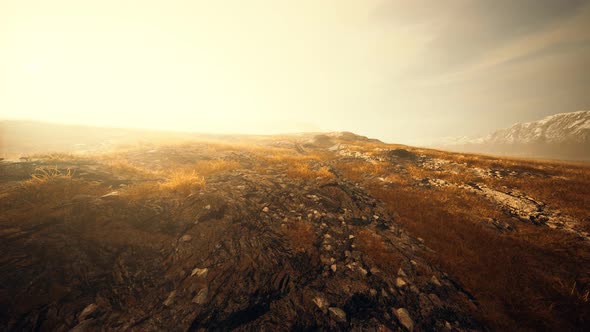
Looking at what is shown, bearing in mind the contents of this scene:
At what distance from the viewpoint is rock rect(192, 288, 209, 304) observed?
175 inches

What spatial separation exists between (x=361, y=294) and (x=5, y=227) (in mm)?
9133

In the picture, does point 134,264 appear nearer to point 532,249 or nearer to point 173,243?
point 173,243

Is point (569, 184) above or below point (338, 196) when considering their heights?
above

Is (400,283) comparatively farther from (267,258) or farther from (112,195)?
(112,195)

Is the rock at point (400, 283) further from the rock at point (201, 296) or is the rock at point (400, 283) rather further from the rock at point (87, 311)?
the rock at point (87, 311)

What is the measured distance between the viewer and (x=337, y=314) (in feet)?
14.8

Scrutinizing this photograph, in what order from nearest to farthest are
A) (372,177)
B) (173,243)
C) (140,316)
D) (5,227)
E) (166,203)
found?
(140,316) < (5,227) < (173,243) < (166,203) < (372,177)

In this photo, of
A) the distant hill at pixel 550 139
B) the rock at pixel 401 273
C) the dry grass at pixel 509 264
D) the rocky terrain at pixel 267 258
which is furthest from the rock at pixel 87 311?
the distant hill at pixel 550 139

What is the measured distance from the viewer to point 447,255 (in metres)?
6.50

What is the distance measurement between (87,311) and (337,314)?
5257 mm

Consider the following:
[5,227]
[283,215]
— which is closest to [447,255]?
[283,215]

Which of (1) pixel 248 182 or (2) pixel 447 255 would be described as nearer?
(2) pixel 447 255

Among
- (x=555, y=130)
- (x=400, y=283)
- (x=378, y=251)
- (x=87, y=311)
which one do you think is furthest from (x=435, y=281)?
(x=555, y=130)

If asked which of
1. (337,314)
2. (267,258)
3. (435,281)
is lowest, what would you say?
(337,314)
